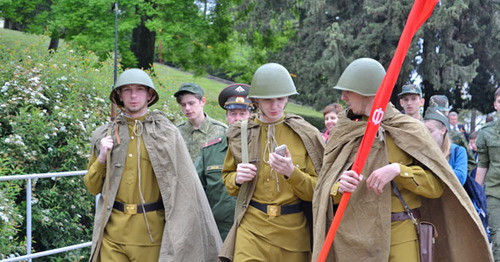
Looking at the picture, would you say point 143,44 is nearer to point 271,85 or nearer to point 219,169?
point 219,169

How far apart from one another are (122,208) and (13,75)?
16.4 feet

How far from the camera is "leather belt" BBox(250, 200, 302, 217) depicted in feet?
14.8

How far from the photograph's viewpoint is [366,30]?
24.6 m

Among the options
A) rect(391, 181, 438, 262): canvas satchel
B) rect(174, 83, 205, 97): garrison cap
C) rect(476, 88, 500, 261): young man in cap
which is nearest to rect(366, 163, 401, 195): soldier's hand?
rect(391, 181, 438, 262): canvas satchel

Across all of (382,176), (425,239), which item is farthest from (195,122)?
(425,239)

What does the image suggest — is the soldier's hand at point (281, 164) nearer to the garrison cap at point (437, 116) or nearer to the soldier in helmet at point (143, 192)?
the soldier in helmet at point (143, 192)

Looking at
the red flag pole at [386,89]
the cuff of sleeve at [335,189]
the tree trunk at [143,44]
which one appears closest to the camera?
the red flag pole at [386,89]

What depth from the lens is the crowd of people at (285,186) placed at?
399 centimetres

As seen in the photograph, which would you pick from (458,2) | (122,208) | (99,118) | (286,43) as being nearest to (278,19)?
(286,43)

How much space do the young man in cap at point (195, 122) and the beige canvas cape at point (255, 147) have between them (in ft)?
5.50

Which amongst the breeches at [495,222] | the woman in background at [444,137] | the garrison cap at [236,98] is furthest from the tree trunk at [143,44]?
the woman in background at [444,137]

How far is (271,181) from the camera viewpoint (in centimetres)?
455

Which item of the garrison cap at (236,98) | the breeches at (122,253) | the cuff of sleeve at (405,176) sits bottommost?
the breeches at (122,253)

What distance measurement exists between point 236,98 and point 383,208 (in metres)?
2.73
